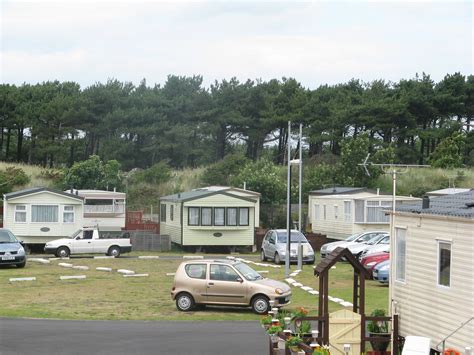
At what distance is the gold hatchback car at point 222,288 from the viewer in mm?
24219

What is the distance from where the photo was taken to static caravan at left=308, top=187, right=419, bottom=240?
50094 millimetres

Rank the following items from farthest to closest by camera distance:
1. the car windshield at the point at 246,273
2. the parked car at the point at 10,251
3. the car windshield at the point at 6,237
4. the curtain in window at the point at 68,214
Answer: the curtain in window at the point at 68,214 < the car windshield at the point at 6,237 < the parked car at the point at 10,251 < the car windshield at the point at 246,273

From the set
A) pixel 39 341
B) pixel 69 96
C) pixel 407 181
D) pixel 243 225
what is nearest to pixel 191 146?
pixel 69 96

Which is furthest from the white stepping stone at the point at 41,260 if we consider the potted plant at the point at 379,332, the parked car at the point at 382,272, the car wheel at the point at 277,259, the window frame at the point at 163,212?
the potted plant at the point at 379,332

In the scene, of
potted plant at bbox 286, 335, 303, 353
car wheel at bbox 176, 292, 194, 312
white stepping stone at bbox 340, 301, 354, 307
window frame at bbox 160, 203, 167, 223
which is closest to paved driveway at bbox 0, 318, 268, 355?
car wheel at bbox 176, 292, 194, 312

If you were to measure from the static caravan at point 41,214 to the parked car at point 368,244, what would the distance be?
1674 cm

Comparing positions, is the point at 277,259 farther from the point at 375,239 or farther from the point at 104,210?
the point at 104,210

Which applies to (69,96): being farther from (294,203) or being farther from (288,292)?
(288,292)

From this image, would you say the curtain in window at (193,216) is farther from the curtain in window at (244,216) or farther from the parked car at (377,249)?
the parked car at (377,249)

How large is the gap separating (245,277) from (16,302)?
7311 millimetres

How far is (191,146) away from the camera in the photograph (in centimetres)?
8212

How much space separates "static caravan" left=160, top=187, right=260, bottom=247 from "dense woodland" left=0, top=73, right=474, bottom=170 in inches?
851

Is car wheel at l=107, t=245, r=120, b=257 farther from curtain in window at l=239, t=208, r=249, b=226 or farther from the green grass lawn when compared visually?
curtain in window at l=239, t=208, r=249, b=226

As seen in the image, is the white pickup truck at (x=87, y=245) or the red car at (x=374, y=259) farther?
the white pickup truck at (x=87, y=245)
